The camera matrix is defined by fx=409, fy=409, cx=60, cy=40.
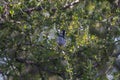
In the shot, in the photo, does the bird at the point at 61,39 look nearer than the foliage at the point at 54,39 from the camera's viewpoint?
No

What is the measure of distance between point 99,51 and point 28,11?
1.10 meters

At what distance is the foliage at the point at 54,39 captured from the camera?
5.20 m

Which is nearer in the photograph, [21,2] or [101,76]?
[21,2]

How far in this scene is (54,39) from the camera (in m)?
5.26

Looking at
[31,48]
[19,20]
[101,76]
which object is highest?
[19,20]

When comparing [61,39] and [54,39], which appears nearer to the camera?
[54,39]

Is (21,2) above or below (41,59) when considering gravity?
above

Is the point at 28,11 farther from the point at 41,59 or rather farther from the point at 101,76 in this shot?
the point at 101,76

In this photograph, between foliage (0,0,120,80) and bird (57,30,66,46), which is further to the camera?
bird (57,30,66,46)

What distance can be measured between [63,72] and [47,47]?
0.40m

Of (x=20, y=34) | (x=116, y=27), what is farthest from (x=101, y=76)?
(x=20, y=34)

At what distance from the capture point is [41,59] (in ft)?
17.3

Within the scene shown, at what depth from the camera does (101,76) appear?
5320 mm

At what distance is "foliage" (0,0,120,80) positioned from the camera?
5.20m
